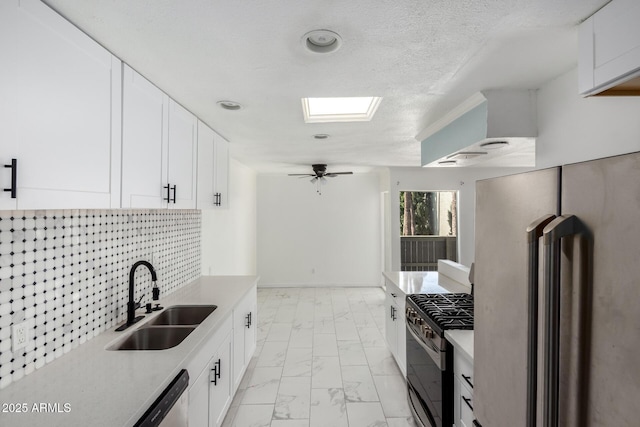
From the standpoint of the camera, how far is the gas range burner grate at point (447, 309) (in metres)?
1.85

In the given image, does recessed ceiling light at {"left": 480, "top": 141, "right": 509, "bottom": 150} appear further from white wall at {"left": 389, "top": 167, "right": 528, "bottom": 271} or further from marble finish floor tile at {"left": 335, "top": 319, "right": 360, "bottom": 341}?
white wall at {"left": 389, "top": 167, "right": 528, "bottom": 271}

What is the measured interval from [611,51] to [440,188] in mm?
4620

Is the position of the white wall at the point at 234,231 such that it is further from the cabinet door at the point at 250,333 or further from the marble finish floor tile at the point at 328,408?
the marble finish floor tile at the point at 328,408

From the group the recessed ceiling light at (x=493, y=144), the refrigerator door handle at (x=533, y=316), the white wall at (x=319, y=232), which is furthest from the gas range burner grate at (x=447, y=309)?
the white wall at (x=319, y=232)

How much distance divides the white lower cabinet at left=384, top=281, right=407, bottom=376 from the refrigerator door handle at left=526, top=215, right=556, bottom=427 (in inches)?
78.2

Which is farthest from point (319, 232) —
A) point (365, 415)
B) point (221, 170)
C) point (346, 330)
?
point (365, 415)

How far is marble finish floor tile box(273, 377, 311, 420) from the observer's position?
2459mm

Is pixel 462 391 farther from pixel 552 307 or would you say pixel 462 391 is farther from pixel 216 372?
pixel 216 372

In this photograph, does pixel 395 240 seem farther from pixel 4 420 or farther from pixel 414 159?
pixel 4 420

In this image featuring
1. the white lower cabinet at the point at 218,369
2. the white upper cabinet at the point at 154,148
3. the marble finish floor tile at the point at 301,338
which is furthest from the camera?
the marble finish floor tile at the point at 301,338

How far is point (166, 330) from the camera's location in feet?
6.77

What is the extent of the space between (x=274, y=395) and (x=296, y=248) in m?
4.05

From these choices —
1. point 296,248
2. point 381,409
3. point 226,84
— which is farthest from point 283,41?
point 296,248

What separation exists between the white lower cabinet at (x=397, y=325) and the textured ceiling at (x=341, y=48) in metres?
1.68
